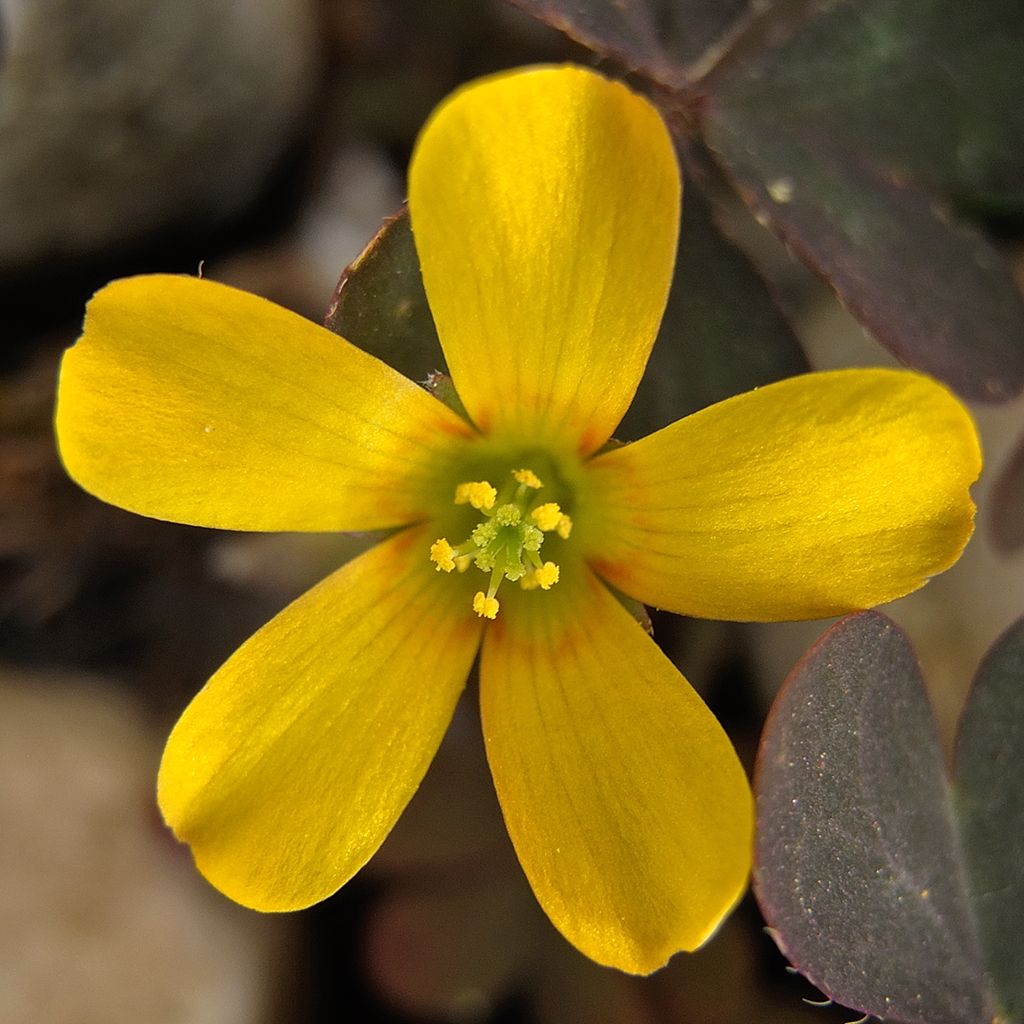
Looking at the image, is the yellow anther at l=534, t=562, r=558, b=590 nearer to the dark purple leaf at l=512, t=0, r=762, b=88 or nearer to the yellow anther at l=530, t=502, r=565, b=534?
the yellow anther at l=530, t=502, r=565, b=534

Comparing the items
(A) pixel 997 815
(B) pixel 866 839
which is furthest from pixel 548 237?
(A) pixel 997 815

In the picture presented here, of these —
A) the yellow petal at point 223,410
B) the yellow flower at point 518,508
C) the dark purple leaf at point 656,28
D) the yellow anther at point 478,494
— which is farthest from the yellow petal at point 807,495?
the dark purple leaf at point 656,28

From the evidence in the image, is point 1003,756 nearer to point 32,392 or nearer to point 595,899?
point 595,899

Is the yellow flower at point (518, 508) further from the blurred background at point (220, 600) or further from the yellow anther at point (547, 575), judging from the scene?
the blurred background at point (220, 600)

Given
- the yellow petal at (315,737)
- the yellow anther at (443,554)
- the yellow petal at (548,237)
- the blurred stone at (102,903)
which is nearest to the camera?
the yellow petal at (548,237)

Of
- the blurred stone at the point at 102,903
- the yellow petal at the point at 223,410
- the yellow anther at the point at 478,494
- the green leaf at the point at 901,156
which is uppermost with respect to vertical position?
the green leaf at the point at 901,156

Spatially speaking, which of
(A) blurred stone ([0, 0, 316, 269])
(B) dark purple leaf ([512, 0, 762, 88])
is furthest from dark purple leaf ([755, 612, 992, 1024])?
(A) blurred stone ([0, 0, 316, 269])

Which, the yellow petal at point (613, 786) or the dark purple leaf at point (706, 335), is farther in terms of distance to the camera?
the dark purple leaf at point (706, 335)
